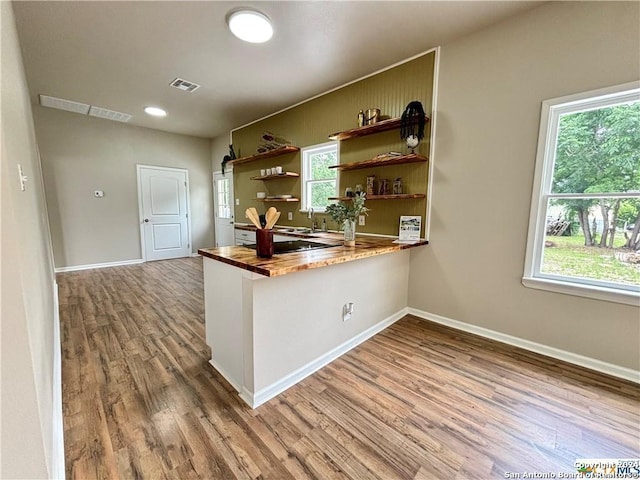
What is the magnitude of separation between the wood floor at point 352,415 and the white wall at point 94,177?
128 inches

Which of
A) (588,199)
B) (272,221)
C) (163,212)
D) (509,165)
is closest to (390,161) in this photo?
(509,165)

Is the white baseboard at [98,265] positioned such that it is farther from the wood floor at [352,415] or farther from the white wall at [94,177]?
the wood floor at [352,415]

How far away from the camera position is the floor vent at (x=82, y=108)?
4.03m

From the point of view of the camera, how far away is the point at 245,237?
493cm

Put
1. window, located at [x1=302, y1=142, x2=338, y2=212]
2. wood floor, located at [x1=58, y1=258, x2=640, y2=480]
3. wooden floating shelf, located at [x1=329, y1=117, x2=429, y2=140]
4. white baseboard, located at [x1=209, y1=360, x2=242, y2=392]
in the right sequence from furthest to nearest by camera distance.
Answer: window, located at [x1=302, y1=142, x2=338, y2=212] < wooden floating shelf, located at [x1=329, y1=117, x2=429, y2=140] < white baseboard, located at [x1=209, y1=360, x2=242, y2=392] < wood floor, located at [x1=58, y1=258, x2=640, y2=480]

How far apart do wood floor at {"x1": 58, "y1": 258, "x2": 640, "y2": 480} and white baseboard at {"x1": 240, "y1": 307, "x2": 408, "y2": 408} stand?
0.05m

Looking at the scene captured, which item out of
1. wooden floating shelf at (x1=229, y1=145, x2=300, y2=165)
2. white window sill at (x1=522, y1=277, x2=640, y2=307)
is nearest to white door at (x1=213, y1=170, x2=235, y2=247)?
wooden floating shelf at (x1=229, y1=145, x2=300, y2=165)

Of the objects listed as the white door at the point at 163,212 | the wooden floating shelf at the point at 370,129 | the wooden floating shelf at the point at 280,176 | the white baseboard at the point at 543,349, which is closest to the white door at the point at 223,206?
the white door at the point at 163,212

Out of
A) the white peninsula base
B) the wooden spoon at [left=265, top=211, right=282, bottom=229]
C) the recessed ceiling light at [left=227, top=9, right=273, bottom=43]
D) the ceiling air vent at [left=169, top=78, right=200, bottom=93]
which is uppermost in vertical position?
the ceiling air vent at [left=169, top=78, right=200, bottom=93]

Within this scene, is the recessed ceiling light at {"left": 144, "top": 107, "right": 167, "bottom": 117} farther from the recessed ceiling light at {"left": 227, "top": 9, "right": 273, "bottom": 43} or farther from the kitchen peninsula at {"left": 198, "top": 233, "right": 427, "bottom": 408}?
the kitchen peninsula at {"left": 198, "top": 233, "right": 427, "bottom": 408}

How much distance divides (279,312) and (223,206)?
5280 mm

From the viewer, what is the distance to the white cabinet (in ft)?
15.5

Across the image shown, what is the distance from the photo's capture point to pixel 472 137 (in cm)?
251

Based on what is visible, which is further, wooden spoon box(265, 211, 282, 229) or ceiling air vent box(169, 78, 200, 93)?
ceiling air vent box(169, 78, 200, 93)
